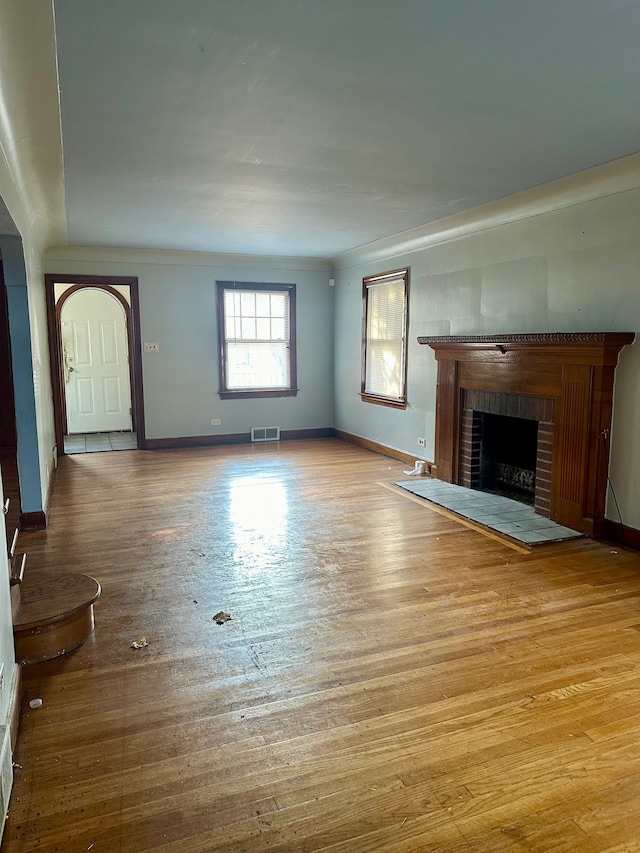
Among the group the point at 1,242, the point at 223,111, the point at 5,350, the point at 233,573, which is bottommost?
the point at 233,573

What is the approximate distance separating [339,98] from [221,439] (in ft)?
18.8

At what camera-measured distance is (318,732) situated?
6.84 feet

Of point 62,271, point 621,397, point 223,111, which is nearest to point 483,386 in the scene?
point 621,397

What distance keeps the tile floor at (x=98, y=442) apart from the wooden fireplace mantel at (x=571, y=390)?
16.5 ft

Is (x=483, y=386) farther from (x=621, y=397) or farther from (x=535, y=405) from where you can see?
(x=621, y=397)

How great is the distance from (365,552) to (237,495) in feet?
5.94

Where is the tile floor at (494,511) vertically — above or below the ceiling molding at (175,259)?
below

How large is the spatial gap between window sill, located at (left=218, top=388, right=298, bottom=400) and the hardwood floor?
3.86m

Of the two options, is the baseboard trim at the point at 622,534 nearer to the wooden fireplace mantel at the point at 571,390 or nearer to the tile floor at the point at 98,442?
the wooden fireplace mantel at the point at 571,390

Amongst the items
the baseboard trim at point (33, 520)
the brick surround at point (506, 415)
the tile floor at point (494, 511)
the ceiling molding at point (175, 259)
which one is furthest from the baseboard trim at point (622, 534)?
the ceiling molding at point (175, 259)

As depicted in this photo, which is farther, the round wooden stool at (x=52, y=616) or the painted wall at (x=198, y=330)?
the painted wall at (x=198, y=330)

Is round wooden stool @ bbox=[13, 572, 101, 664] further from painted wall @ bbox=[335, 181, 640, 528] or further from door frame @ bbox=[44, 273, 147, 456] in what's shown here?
door frame @ bbox=[44, 273, 147, 456]

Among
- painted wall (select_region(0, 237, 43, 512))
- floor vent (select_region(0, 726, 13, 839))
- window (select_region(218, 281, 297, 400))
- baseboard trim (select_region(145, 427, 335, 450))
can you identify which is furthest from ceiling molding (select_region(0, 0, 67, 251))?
baseboard trim (select_region(145, 427, 335, 450))

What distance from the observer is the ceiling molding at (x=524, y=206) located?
3.81m
